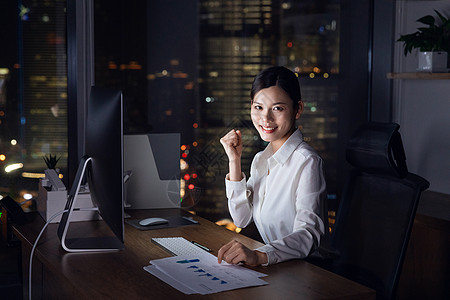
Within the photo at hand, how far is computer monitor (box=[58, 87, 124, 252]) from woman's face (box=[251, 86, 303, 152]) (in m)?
0.54

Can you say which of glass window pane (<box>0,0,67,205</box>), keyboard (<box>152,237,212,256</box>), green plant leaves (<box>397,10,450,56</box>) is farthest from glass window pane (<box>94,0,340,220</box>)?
keyboard (<box>152,237,212,256</box>)

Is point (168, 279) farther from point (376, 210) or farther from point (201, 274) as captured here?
point (376, 210)

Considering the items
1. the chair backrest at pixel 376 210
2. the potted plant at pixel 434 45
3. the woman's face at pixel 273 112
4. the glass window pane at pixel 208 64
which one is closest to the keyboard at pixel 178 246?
the woman's face at pixel 273 112

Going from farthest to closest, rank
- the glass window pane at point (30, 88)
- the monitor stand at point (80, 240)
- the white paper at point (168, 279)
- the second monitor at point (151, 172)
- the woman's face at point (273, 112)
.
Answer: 1. the glass window pane at point (30, 88)
2. the second monitor at point (151, 172)
3. the woman's face at point (273, 112)
4. the monitor stand at point (80, 240)
5. the white paper at point (168, 279)

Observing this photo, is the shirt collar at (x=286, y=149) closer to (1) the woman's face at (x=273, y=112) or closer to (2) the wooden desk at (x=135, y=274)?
(1) the woman's face at (x=273, y=112)

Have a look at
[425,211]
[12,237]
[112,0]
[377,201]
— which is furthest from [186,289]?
[112,0]

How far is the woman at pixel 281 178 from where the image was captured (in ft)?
6.40

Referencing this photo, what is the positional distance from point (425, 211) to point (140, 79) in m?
1.75

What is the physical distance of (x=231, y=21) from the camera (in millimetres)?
3600

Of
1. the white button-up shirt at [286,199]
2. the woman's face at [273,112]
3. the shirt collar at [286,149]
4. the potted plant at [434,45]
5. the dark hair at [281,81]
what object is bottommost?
the white button-up shirt at [286,199]

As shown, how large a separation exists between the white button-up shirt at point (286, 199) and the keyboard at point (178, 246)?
0.83 feet

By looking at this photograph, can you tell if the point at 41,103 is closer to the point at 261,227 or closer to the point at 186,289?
the point at 261,227

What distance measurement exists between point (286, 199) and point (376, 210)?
1.24 ft

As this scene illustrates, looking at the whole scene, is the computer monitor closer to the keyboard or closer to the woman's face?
the keyboard
